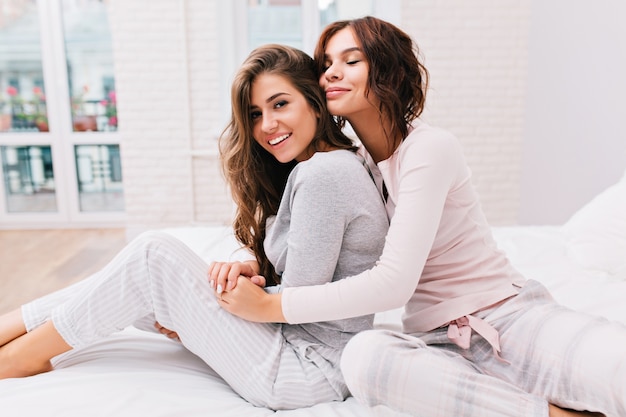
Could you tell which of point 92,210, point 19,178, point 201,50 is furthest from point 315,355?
point 19,178

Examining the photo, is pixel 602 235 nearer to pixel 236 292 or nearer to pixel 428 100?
pixel 236 292

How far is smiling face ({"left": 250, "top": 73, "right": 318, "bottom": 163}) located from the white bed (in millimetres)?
515

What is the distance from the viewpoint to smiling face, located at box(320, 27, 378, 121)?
115 centimetres

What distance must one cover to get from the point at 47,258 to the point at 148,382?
2.68 m

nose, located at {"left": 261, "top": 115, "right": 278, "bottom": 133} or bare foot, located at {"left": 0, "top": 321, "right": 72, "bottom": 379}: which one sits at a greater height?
nose, located at {"left": 261, "top": 115, "right": 278, "bottom": 133}

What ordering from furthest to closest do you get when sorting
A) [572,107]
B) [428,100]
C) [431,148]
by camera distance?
[428,100] < [572,107] < [431,148]

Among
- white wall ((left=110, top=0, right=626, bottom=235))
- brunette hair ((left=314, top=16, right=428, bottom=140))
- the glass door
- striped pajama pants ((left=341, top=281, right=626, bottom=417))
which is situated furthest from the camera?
the glass door

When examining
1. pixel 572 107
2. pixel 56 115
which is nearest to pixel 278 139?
pixel 572 107

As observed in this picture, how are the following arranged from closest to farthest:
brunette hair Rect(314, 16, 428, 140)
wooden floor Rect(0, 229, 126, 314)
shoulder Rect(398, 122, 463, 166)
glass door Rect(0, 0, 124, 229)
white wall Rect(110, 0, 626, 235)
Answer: shoulder Rect(398, 122, 463, 166) → brunette hair Rect(314, 16, 428, 140) → wooden floor Rect(0, 229, 126, 314) → white wall Rect(110, 0, 626, 235) → glass door Rect(0, 0, 124, 229)

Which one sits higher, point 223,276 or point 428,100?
point 428,100

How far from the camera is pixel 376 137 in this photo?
1211 millimetres

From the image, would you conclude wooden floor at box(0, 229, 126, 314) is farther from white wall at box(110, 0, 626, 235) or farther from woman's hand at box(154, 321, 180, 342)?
woman's hand at box(154, 321, 180, 342)

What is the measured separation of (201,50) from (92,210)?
1.65 metres

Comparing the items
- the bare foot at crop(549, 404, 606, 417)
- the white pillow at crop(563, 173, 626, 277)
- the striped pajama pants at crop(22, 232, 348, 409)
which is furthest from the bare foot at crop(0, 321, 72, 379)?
the white pillow at crop(563, 173, 626, 277)
